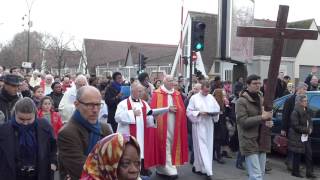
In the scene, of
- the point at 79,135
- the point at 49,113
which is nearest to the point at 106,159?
the point at 79,135

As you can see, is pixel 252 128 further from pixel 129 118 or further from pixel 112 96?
pixel 112 96

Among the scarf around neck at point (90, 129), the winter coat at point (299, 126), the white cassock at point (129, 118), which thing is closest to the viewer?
the scarf around neck at point (90, 129)

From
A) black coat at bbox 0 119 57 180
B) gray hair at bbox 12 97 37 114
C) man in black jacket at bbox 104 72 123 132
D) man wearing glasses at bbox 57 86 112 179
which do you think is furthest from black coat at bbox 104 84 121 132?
man wearing glasses at bbox 57 86 112 179

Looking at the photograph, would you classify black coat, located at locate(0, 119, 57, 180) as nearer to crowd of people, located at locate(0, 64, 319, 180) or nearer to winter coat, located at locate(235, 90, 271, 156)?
crowd of people, located at locate(0, 64, 319, 180)

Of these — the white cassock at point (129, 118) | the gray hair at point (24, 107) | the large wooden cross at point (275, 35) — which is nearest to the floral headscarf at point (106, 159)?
the gray hair at point (24, 107)

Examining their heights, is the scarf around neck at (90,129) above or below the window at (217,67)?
below

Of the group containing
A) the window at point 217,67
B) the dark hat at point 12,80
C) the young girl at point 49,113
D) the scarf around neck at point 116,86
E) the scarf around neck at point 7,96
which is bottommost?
the young girl at point 49,113

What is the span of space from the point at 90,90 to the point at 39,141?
166cm

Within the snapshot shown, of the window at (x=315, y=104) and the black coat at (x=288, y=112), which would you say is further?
the window at (x=315, y=104)

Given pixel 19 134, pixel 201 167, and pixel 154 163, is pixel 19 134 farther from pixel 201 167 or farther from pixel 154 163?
pixel 201 167

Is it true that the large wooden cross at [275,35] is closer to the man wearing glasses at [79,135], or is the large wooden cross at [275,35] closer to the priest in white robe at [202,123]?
the priest in white robe at [202,123]

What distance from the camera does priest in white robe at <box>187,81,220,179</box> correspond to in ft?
32.2

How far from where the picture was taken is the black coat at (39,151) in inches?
199

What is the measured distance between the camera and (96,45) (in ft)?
247
